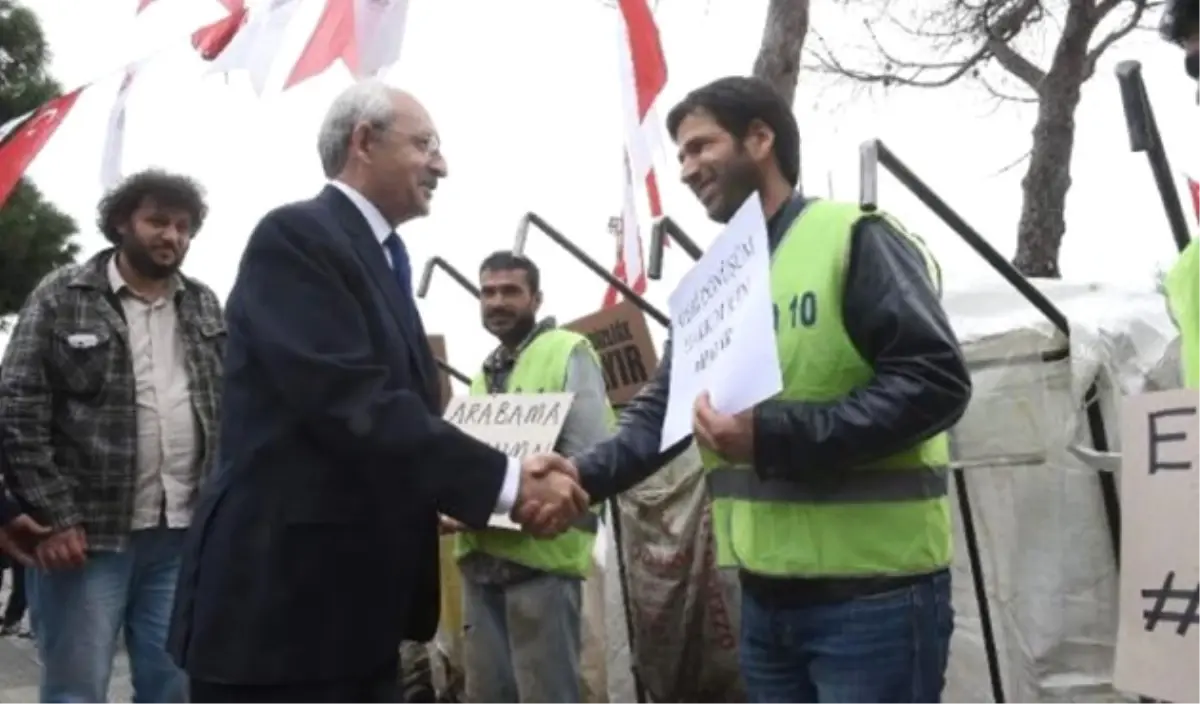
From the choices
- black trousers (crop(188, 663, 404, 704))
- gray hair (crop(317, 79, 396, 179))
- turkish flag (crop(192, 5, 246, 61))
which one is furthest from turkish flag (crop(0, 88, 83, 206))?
black trousers (crop(188, 663, 404, 704))

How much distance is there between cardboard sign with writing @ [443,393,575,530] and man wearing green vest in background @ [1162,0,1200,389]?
230 centimetres

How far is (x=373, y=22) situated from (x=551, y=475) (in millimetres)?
2348

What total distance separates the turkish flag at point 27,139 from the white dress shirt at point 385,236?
2.92 m

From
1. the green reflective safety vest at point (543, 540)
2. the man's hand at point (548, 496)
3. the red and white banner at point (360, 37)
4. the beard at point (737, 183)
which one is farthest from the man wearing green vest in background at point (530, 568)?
the beard at point (737, 183)

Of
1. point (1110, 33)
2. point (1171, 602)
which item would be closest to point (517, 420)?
point (1171, 602)

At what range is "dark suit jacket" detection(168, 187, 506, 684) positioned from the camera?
8.01ft

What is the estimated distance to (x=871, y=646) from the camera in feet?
7.96

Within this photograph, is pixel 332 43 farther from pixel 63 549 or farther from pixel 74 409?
pixel 63 549

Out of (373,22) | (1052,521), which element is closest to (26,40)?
(373,22)

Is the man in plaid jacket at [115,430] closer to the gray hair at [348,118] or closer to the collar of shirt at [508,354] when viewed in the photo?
the collar of shirt at [508,354]

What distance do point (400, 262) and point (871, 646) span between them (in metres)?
1.12

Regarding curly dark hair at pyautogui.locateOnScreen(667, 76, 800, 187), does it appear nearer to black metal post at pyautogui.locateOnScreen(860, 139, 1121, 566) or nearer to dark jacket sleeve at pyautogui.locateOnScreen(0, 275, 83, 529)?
black metal post at pyautogui.locateOnScreen(860, 139, 1121, 566)

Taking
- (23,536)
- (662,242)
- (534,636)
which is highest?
(662,242)

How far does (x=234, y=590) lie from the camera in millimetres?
2459
